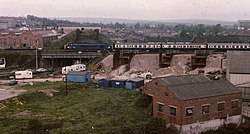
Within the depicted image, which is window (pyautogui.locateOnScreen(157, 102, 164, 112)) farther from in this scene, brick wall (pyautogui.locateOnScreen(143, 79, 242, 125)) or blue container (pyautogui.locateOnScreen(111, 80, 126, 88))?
blue container (pyautogui.locateOnScreen(111, 80, 126, 88))

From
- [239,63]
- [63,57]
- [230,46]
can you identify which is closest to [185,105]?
[239,63]

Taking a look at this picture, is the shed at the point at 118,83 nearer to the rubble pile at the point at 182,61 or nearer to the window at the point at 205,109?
the rubble pile at the point at 182,61

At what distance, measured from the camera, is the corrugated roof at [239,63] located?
33.5 meters

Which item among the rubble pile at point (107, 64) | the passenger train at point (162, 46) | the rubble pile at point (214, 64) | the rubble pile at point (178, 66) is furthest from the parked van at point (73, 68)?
the rubble pile at point (214, 64)

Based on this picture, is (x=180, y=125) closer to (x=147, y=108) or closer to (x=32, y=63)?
(x=147, y=108)

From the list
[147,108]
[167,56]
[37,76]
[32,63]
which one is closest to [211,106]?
[147,108]

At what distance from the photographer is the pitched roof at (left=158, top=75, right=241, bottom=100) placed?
84.8 feet

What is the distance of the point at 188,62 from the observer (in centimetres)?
5131

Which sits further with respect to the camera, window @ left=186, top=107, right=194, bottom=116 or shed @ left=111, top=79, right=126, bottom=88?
shed @ left=111, top=79, right=126, bottom=88

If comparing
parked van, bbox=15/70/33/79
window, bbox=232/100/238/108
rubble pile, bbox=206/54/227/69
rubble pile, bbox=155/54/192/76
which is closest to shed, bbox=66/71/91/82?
parked van, bbox=15/70/33/79

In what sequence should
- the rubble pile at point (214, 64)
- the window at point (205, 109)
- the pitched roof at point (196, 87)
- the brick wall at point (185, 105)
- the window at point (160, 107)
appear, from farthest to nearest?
the rubble pile at point (214, 64)
the window at point (160, 107)
the window at point (205, 109)
the pitched roof at point (196, 87)
the brick wall at point (185, 105)

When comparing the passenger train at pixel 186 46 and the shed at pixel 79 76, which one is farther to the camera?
the passenger train at pixel 186 46

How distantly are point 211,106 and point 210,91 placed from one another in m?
1.14

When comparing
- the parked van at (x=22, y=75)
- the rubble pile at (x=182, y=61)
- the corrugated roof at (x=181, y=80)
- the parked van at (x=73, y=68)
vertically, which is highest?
the corrugated roof at (x=181, y=80)
